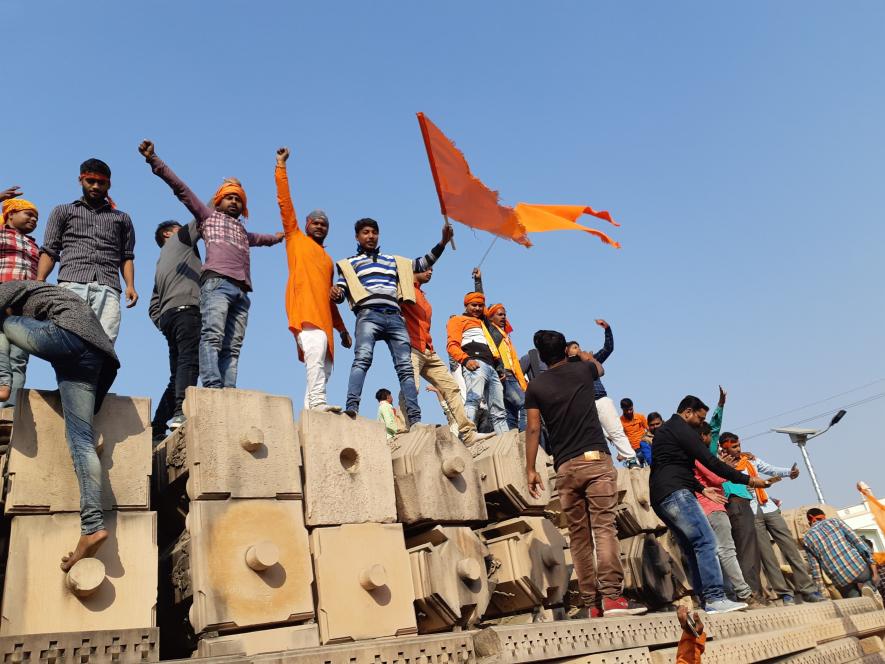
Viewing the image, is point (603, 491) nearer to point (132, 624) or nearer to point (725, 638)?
point (725, 638)

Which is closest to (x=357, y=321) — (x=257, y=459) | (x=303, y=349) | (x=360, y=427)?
(x=303, y=349)

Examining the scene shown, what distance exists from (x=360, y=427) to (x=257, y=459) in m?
0.84

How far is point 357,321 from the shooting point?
21.5 feet

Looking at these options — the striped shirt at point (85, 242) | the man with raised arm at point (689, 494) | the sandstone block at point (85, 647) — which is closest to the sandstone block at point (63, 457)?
the sandstone block at point (85, 647)

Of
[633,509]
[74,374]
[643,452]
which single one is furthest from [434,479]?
[643,452]

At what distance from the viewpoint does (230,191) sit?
6090 mm

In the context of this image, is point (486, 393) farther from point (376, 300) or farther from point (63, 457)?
point (63, 457)

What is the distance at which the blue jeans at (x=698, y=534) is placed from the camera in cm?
569

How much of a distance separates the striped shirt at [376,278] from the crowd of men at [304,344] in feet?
0.04

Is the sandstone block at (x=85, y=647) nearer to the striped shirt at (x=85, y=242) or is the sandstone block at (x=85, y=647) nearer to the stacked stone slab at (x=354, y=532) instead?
the stacked stone slab at (x=354, y=532)

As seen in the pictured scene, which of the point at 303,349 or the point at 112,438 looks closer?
the point at 112,438

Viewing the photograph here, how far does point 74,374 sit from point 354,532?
183cm

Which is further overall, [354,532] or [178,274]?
[178,274]

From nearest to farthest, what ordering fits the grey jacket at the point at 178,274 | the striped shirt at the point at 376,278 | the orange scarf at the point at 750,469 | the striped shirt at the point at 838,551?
the grey jacket at the point at 178,274
the striped shirt at the point at 376,278
the striped shirt at the point at 838,551
the orange scarf at the point at 750,469
